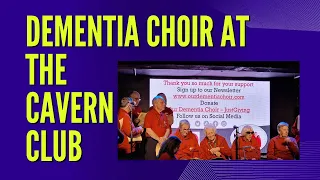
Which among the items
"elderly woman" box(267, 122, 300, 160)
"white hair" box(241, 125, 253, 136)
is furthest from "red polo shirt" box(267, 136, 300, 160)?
"white hair" box(241, 125, 253, 136)

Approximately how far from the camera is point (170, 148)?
4062 millimetres

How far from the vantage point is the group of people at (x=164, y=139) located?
4.05m

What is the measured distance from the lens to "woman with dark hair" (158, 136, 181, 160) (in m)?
4.05

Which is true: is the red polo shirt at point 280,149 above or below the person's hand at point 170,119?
below

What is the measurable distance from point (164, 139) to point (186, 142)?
8.4 inches

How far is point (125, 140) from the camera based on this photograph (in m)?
4.05

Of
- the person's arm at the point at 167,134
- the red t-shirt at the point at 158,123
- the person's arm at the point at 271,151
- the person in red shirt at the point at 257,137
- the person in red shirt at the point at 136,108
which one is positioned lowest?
the person's arm at the point at 271,151

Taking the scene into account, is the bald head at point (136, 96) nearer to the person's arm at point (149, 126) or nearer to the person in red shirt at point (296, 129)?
the person's arm at point (149, 126)

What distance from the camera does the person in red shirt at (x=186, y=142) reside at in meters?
4.05

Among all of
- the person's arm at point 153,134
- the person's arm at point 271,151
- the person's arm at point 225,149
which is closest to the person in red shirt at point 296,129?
the person's arm at point 271,151

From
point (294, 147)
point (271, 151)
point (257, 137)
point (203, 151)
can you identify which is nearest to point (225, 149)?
point (203, 151)

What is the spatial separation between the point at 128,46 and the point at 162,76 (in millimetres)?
437

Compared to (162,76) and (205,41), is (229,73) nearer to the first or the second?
(205,41)

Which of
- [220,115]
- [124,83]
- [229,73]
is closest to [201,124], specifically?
[220,115]
